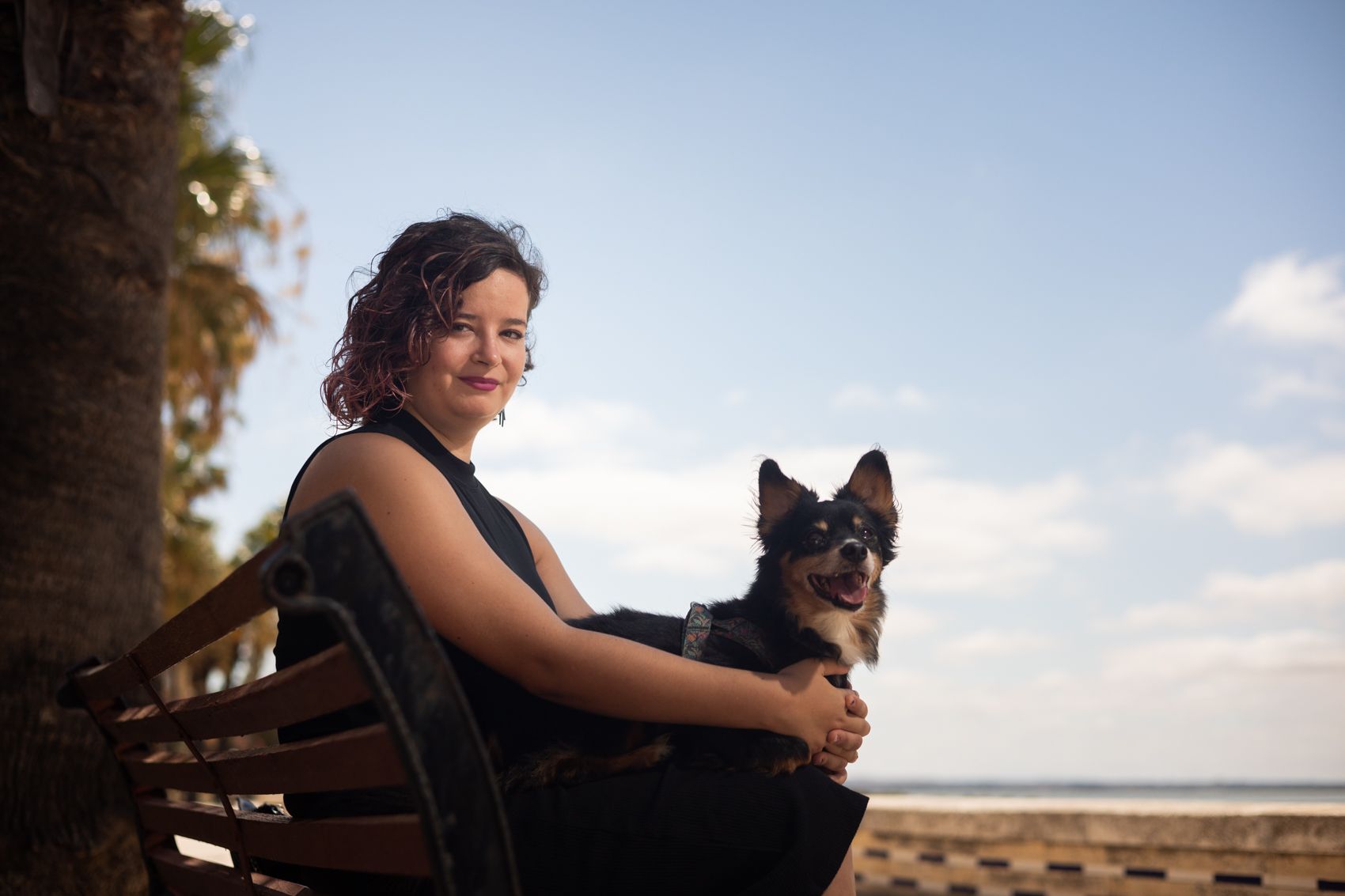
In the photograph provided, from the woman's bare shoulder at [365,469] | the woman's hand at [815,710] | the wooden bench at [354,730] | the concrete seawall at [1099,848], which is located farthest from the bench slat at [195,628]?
the concrete seawall at [1099,848]

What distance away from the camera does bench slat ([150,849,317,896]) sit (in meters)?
1.72

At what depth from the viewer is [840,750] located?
Result: 2379mm

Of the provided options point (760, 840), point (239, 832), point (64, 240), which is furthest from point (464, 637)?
point (64, 240)

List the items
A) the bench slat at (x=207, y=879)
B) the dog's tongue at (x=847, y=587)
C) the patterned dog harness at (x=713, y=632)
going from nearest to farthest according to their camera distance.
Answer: the bench slat at (x=207, y=879) → the patterned dog harness at (x=713, y=632) → the dog's tongue at (x=847, y=587)

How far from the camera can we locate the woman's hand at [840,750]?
7.75ft

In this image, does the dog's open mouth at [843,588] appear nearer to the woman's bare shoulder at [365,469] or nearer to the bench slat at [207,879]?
the woman's bare shoulder at [365,469]

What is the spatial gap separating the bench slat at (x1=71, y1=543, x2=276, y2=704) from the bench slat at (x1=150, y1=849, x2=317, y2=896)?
1.27 ft

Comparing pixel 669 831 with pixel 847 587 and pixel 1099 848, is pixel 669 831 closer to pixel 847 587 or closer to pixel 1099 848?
pixel 847 587

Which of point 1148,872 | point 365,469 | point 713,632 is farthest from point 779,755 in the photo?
point 1148,872

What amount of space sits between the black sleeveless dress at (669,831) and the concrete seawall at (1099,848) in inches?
159

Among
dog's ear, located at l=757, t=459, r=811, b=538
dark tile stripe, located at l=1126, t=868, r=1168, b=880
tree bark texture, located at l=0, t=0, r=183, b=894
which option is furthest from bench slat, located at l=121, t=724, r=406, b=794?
dark tile stripe, located at l=1126, t=868, r=1168, b=880

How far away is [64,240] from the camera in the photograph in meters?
4.76

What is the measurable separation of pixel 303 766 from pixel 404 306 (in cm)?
149

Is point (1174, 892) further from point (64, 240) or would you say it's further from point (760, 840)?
point (64, 240)
